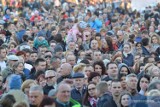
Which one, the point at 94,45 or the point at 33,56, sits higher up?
the point at 94,45

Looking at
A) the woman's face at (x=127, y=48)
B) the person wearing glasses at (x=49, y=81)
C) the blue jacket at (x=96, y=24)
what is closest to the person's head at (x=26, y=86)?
the person wearing glasses at (x=49, y=81)

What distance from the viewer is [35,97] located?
10047mm

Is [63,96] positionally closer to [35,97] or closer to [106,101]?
[35,97]

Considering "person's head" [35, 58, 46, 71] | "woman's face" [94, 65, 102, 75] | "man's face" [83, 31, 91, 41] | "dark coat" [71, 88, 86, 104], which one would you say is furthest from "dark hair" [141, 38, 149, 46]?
"dark coat" [71, 88, 86, 104]

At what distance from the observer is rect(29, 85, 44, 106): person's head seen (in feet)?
32.8

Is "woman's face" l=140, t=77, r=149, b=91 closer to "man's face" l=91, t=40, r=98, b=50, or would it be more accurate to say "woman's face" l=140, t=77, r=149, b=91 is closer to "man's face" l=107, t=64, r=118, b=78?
"man's face" l=107, t=64, r=118, b=78

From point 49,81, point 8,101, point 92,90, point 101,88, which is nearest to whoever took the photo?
point 8,101

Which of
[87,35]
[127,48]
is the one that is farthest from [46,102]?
[87,35]

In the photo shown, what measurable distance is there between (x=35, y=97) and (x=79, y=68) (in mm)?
3498

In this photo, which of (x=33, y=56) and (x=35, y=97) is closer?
(x=35, y=97)

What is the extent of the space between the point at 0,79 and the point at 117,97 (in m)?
2.62

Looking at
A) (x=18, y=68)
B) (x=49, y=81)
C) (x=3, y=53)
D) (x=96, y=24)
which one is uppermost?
(x=96, y=24)

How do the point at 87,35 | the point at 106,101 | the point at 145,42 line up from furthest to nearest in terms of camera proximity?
the point at 87,35, the point at 145,42, the point at 106,101

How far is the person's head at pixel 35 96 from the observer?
10000mm
